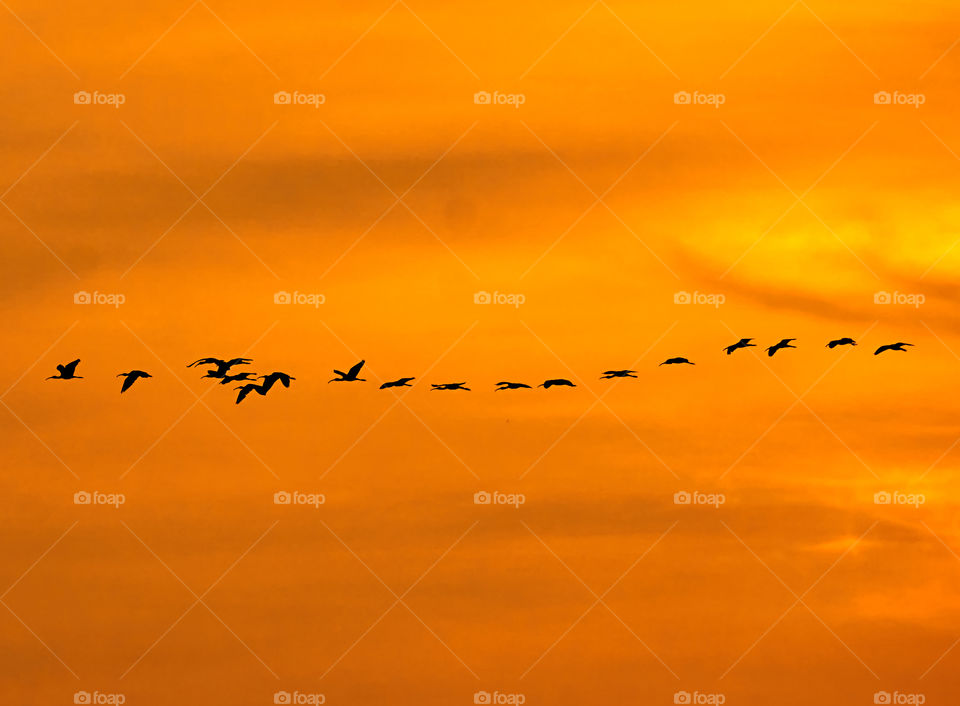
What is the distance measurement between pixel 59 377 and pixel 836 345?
30608 millimetres

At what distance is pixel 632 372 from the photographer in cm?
7462

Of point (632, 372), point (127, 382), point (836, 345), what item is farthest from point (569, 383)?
point (127, 382)

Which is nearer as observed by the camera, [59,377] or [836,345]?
[836,345]

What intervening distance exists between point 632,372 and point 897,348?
1021 cm

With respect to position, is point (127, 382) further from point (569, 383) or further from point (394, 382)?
point (569, 383)

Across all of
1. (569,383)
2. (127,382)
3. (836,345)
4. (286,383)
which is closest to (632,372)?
(569,383)

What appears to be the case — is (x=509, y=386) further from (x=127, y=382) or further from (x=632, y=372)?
(x=127, y=382)

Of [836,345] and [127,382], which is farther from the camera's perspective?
[127,382]

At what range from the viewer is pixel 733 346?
239 feet

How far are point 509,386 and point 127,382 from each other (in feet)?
50.8

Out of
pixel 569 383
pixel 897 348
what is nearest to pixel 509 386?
pixel 569 383

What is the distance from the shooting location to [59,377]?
78375mm

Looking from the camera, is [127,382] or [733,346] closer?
[733,346]

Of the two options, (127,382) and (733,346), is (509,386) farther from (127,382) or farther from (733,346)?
(127,382)
